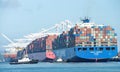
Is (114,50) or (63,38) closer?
(114,50)

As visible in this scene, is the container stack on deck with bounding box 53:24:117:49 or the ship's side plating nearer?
the ship's side plating

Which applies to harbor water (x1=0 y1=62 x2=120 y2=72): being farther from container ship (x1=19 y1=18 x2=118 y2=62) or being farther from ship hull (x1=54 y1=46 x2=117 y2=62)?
container ship (x1=19 y1=18 x2=118 y2=62)

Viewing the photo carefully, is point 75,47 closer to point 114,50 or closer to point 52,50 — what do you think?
point 114,50

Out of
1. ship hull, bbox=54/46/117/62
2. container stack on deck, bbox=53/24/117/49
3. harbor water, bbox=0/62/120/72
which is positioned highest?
container stack on deck, bbox=53/24/117/49

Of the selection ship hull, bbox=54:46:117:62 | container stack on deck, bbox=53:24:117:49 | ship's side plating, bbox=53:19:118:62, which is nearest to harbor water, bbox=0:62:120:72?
ship hull, bbox=54:46:117:62

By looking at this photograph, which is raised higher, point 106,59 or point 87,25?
point 87,25

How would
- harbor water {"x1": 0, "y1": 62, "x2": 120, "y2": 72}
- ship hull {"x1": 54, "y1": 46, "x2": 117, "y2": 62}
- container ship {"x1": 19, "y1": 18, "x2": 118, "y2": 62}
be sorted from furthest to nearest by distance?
1. container ship {"x1": 19, "y1": 18, "x2": 118, "y2": 62}
2. ship hull {"x1": 54, "y1": 46, "x2": 117, "y2": 62}
3. harbor water {"x1": 0, "y1": 62, "x2": 120, "y2": 72}

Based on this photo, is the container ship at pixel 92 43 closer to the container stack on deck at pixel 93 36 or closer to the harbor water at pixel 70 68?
the container stack on deck at pixel 93 36

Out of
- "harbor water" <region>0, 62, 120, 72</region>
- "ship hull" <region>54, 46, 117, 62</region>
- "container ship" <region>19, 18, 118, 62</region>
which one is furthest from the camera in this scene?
"container ship" <region>19, 18, 118, 62</region>

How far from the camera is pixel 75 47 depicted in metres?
144

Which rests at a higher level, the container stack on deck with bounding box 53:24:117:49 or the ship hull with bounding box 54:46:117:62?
the container stack on deck with bounding box 53:24:117:49

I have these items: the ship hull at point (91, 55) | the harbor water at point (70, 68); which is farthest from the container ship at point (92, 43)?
the harbor water at point (70, 68)

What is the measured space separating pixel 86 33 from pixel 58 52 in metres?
28.9

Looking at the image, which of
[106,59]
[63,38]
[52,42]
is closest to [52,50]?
[52,42]
